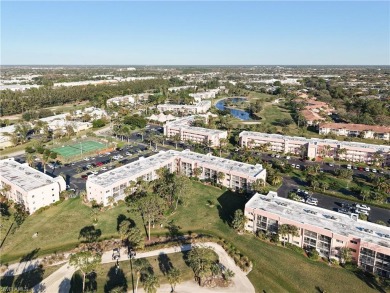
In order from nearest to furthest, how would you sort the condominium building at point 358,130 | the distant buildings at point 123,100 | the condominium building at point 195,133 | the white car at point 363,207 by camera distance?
the white car at point 363,207, the condominium building at point 195,133, the condominium building at point 358,130, the distant buildings at point 123,100

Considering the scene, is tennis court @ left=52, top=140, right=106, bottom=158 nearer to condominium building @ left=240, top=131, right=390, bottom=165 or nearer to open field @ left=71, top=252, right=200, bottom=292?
condominium building @ left=240, top=131, right=390, bottom=165

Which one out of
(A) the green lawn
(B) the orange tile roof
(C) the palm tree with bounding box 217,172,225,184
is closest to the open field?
(A) the green lawn

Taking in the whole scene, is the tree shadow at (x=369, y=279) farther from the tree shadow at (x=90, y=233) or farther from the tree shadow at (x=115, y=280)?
the tree shadow at (x=90, y=233)

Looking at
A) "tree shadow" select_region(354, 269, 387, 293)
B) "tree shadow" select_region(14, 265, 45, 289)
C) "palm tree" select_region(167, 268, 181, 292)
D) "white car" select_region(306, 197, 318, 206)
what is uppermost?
"palm tree" select_region(167, 268, 181, 292)

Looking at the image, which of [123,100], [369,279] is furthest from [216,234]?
[123,100]

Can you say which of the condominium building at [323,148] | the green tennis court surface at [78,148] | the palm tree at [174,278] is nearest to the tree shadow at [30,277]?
the palm tree at [174,278]
